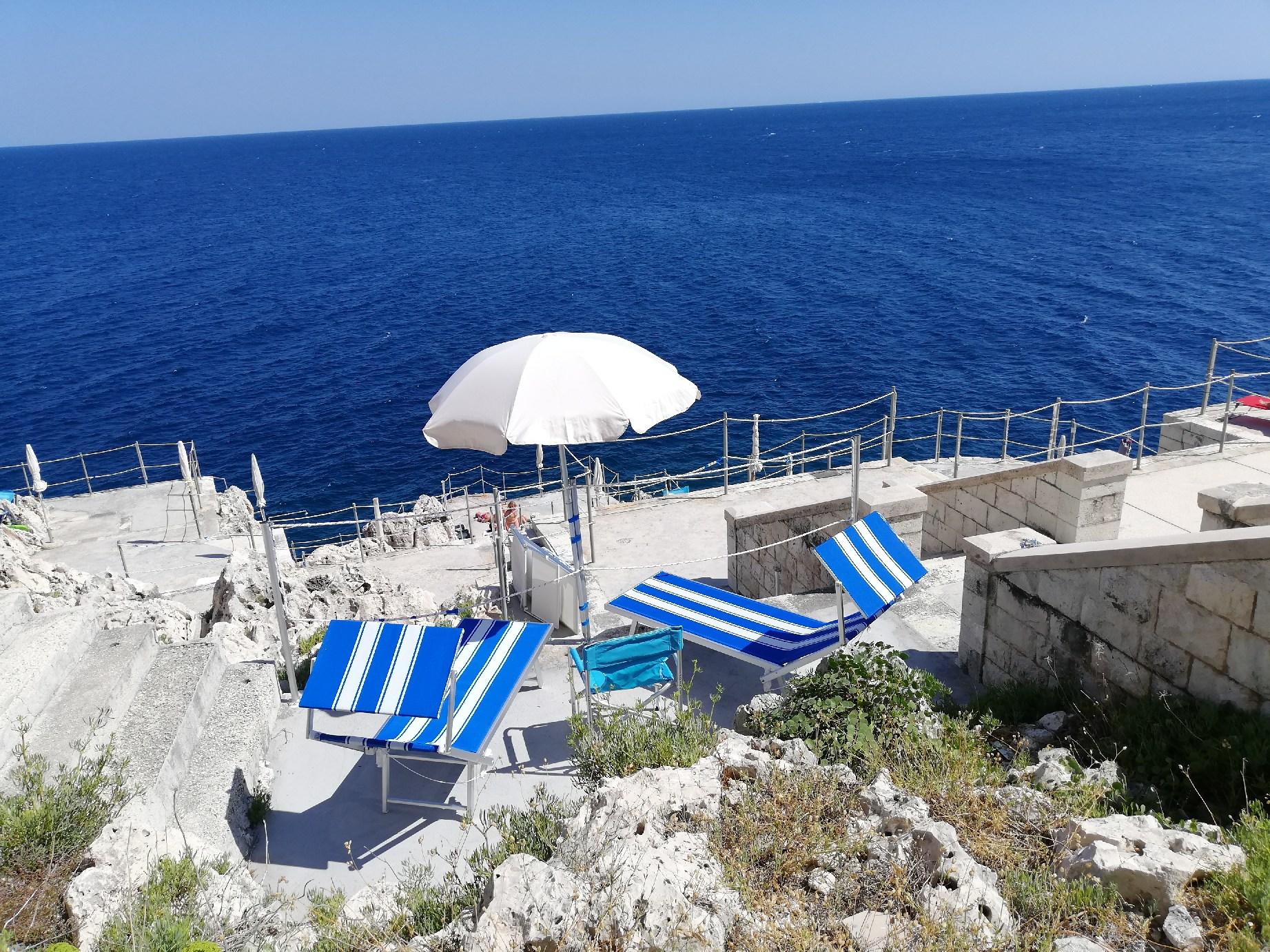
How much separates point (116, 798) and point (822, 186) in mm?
109892

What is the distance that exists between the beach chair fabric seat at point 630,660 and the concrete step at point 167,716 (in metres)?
2.73

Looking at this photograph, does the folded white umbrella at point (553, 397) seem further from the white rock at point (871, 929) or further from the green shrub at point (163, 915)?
the white rock at point (871, 929)

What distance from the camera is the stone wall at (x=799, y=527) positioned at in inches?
332

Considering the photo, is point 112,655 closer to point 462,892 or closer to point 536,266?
point 462,892

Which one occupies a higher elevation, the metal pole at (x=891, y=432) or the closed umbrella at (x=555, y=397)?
the closed umbrella at (x=555, y=397)

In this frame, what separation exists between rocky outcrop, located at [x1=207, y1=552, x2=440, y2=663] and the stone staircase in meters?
1.59

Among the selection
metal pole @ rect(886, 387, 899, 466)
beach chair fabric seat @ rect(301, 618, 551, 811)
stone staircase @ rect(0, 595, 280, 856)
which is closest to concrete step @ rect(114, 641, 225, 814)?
stone staircase @ rect(0, 595, 280, 856)

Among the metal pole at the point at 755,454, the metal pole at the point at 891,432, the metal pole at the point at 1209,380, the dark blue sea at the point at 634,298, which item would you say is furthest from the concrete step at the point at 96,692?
the dark blue sea at the point at 634,298

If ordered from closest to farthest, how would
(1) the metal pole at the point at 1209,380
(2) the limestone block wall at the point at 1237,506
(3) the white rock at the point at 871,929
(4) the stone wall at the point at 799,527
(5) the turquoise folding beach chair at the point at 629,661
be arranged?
(3) the white rock at the point at 871,929 → (2) the limestone block wall at the point at 1237,506 → (5) the turquoise folding beach chair at the point at 629,661 → (4) the stone wall at the point at 799,527 → (1) the metal pole at the point at 1209,380

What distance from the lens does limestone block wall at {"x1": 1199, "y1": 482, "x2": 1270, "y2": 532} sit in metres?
6.15

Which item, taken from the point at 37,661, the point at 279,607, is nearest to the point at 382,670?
the point at 279,607

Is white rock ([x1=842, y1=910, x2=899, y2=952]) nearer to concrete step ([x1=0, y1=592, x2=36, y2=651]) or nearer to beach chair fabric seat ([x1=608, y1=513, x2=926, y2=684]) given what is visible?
beach chair fabric seat ([x1=608, y1=513, x2=926, y2=684])

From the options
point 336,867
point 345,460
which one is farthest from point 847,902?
point 345,460

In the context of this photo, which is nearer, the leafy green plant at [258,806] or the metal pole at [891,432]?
the leafy green plant at [258,806]
